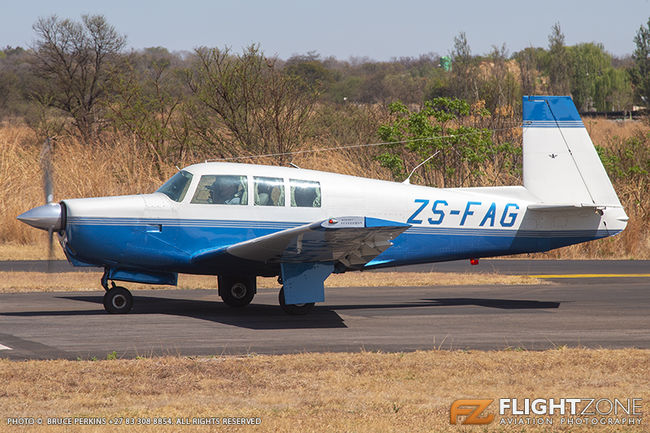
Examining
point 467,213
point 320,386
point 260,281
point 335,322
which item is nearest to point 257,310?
point 335,322

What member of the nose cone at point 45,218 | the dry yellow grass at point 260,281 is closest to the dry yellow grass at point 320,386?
the nose cone at point 45,218

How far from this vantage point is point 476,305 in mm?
14438

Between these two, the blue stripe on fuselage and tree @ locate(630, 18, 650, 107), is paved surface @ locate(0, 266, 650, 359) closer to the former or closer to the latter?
the blue stripe on fuselage

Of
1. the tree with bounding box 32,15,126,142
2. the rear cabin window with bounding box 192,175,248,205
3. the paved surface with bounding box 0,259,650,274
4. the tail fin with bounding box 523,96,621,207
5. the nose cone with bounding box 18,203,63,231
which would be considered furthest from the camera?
the tree with bounding box 32,15,126,142

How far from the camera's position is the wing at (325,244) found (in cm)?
1101

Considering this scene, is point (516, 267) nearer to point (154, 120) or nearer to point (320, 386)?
point (320, 386)

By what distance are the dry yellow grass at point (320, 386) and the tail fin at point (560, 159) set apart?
4.65 meters

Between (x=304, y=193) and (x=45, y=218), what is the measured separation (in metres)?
3.89

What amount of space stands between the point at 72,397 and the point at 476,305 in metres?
8.54

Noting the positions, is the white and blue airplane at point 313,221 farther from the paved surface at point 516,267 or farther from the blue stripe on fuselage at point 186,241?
the paved surface at point 516,267

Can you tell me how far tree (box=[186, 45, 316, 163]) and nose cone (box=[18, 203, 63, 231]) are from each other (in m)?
15.7

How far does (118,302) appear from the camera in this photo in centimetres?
1279

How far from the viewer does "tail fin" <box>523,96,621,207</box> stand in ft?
46.2

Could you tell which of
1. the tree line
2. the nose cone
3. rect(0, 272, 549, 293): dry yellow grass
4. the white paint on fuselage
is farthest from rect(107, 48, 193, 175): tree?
the nose cone
